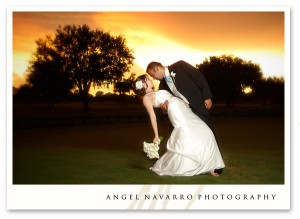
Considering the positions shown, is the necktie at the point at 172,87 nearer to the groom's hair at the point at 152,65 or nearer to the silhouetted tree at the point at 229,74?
the groom's hair at the point at 152,65

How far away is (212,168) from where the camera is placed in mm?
6496

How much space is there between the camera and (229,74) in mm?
7312

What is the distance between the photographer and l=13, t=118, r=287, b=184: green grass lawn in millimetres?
6680

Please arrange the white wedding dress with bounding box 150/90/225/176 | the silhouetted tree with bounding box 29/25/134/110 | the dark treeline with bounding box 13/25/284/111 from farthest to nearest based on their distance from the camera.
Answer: the silhouetted tree with bounding box 29/25/134/110, the dark treeline with bounding box 13/25/284/111, the white wedding dress with bounding box 150/90/225/176

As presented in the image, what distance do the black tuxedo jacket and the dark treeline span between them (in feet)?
1.31

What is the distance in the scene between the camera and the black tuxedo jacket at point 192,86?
21.8 feet

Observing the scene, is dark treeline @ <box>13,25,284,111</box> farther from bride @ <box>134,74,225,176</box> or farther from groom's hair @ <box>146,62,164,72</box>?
bride @ <box>134,74,225,176</box>

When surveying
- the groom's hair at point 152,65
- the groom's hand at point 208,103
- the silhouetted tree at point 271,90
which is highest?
the groom's hair at point 152,65

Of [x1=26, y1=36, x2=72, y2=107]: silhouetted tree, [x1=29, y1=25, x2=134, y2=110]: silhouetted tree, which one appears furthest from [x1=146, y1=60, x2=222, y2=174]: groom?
[x1=26, y1=36, x2=72, y2=107]: silhouetted tree

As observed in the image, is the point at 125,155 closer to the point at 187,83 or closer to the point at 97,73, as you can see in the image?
the point at 97,73

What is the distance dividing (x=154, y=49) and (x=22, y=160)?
286 cm
